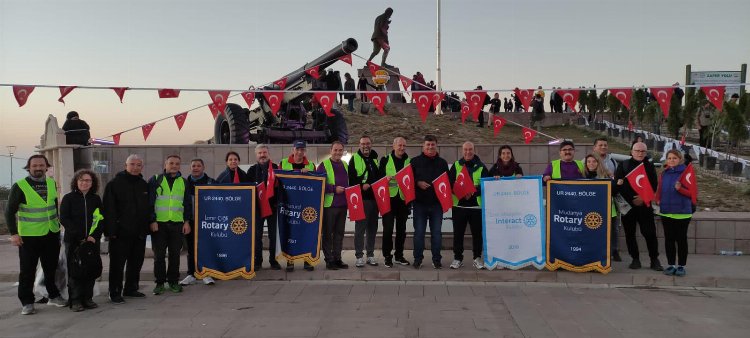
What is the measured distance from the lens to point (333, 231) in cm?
850

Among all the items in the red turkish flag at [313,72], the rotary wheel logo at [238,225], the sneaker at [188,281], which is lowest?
the sneaker at [188,281]

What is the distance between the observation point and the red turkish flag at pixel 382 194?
8250 mm

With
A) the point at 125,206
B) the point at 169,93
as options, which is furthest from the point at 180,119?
the point at 125,206

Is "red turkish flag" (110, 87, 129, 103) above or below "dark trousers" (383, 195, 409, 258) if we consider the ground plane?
above

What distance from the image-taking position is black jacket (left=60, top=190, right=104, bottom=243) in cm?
655

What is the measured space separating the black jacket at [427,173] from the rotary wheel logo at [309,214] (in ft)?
4.47

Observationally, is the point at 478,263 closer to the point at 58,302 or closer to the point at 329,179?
the point at 329,179

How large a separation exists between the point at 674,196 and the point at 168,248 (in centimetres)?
619

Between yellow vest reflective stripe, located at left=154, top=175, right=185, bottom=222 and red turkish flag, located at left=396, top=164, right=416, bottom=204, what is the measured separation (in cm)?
275

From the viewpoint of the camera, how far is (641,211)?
8.13 metres

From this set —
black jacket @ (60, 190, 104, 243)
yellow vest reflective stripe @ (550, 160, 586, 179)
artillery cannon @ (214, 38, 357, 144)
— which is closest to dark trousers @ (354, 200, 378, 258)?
yellow vest reflective stripe @ (550, 160, 586, 179)

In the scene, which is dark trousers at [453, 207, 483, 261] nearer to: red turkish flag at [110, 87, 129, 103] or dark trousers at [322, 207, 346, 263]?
dark trousers at [322, 207, 346, 263]

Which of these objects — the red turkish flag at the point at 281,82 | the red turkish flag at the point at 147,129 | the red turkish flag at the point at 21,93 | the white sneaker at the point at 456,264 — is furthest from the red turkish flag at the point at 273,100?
the white sneaker at the point at 456,264

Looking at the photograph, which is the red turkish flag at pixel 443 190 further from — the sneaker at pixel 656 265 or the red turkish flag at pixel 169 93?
the red turkish flag at pixel 169 93
